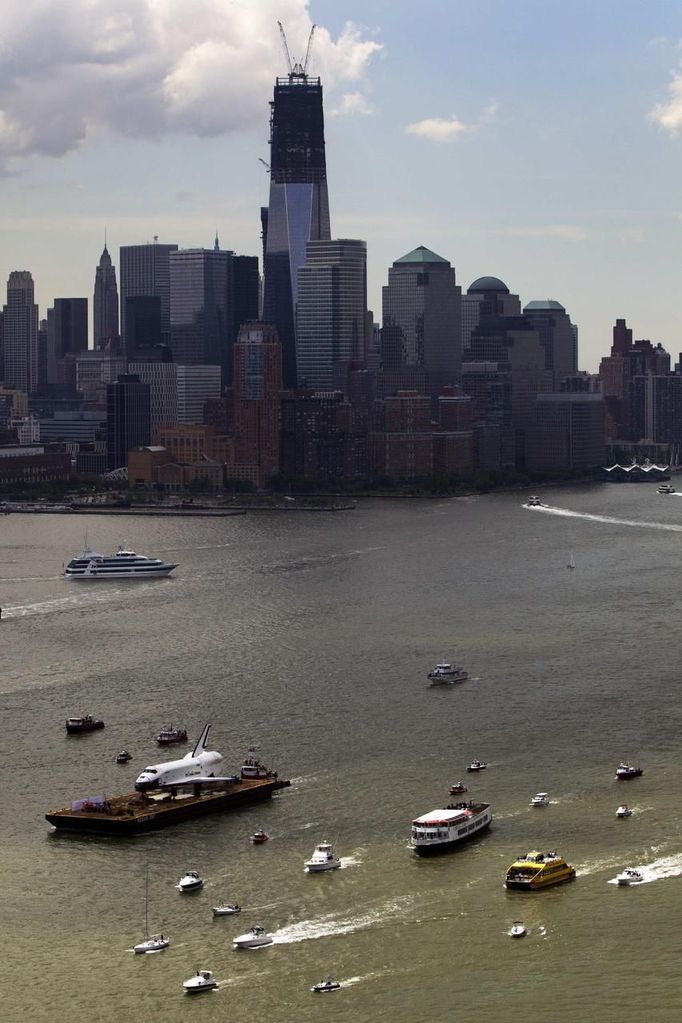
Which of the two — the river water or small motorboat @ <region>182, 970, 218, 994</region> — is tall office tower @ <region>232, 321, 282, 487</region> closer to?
the river water

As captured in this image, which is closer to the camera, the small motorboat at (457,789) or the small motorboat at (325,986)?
the small motorboat at (325,986)

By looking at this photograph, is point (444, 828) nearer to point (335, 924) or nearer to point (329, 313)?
point (335, 924)

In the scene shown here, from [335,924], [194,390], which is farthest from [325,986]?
[194,390]

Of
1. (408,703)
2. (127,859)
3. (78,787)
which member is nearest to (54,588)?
(408,703)

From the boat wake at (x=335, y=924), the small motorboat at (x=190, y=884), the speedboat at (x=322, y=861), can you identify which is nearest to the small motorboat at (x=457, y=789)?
the speedboat at (x=322, y=861)

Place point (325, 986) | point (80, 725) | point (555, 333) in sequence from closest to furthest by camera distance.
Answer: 1. point (325, 986)
2. point (80, 725)
3. point (555, 333)

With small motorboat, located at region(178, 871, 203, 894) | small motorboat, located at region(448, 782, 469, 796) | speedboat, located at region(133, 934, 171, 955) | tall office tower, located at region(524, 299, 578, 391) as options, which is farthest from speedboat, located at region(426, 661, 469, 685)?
tall office tower, located at region(524, 299, 578, 391)

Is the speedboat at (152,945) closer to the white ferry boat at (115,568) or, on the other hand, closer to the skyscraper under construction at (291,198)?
the white ferry boat at (115,568)

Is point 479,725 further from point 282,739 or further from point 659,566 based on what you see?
point 659,566
